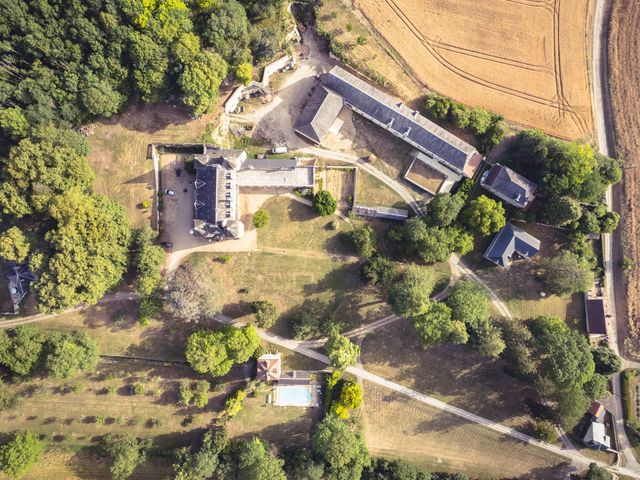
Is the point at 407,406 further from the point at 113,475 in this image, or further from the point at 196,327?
the point at 113,475

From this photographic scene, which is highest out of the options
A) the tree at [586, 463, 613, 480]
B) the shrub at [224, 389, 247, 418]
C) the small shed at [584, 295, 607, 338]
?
the small shed at [584, 295, 607, 338]

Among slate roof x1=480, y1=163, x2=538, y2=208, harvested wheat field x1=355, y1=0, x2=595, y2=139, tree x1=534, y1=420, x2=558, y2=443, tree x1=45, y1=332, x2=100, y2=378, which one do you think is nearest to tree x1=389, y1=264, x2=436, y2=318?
slate roof x1=480, y1=163, x2=538, y2=208

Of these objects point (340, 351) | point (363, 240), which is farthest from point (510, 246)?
point (340, 351)

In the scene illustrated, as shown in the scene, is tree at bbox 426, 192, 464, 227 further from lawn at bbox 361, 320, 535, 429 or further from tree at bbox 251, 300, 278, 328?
tree at bbox 251, 300, 278, 328

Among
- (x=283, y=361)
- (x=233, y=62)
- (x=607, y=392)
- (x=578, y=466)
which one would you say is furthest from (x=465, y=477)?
(x=233, y=62)

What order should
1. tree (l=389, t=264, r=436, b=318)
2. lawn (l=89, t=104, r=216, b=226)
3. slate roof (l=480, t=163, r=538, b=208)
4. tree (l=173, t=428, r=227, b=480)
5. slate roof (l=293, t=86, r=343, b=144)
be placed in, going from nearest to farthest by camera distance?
tree (l=173, t=428, r=227, b=480) → tree (l=389, t=264, r=436, b=318) → lawn (l=89, t=104, r=216, b=226) → slate roof (l=293, t=86, r=343, b=144) → slate roof (l=480, t=163, r=538, b=208)

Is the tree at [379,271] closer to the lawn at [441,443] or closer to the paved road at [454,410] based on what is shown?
the paved road at [454,410]
